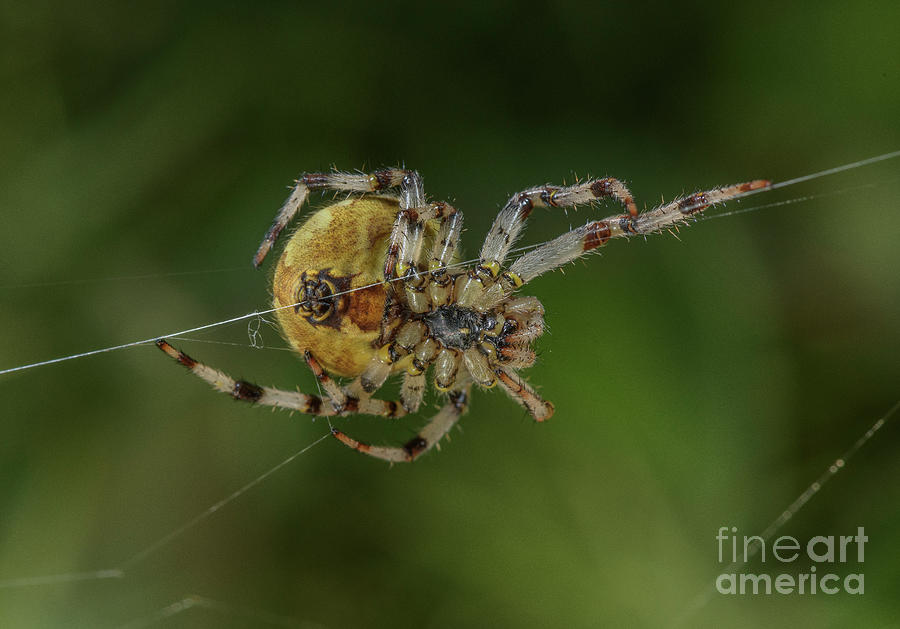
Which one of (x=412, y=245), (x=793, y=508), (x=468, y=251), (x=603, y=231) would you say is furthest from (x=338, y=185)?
(x=793, y=508)

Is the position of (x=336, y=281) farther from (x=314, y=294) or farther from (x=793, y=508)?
(x=793, y=508)

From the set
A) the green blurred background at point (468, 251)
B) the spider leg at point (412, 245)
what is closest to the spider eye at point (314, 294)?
the spider leg at point (412, 245)

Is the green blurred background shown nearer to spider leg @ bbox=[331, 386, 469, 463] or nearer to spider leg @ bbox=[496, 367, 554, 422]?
spider leg @ bbox=[331, 386, 469, 463]

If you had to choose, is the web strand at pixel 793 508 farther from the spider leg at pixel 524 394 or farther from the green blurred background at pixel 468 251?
the spider leg at pixel 524 394

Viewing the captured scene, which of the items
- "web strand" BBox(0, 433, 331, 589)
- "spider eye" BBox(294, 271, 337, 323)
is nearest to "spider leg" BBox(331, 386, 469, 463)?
"web strand" BBox(0, 433, 331, 589)

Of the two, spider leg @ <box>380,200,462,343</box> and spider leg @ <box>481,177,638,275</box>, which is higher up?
spider leg @ <box>481,177,638,275</box>

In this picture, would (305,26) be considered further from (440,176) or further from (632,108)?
(632,108)
